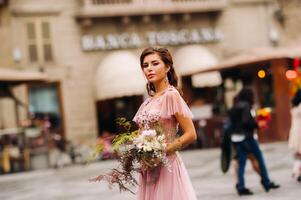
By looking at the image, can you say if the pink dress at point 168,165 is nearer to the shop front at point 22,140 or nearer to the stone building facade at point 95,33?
the shop front at point 22,140

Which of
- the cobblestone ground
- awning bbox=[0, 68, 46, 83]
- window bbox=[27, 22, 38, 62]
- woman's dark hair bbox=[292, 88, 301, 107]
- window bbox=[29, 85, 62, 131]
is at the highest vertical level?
window bbox=[27, 22, 38, 62]

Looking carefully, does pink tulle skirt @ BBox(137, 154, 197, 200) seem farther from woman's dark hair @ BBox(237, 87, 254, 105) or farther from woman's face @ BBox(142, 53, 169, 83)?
woman's dark hair @ BBox(237, 87, 254, 105)

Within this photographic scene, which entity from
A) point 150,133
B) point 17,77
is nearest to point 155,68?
point 150,133

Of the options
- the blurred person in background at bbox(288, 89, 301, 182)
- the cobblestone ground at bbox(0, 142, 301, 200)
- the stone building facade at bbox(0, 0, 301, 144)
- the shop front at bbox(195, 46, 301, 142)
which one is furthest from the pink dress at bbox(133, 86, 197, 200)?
the stone building facade at bbox(0, 0, 301, 144)

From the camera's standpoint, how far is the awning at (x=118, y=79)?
24922 millimetres

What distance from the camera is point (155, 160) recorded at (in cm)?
445

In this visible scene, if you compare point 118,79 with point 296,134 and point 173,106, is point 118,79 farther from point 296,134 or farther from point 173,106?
point 173,106

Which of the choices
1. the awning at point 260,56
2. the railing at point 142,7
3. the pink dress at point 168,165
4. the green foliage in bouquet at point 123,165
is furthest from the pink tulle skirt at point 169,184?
the railing at point 142,7

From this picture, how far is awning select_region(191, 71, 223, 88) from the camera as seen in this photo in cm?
2539

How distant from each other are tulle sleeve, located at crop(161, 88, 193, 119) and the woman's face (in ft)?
0.44

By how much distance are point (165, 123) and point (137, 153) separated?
275 mm

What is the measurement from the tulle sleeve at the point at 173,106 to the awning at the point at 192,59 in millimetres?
21431

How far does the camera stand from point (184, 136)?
446cm

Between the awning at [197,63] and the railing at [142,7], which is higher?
the railing at [142,7]
